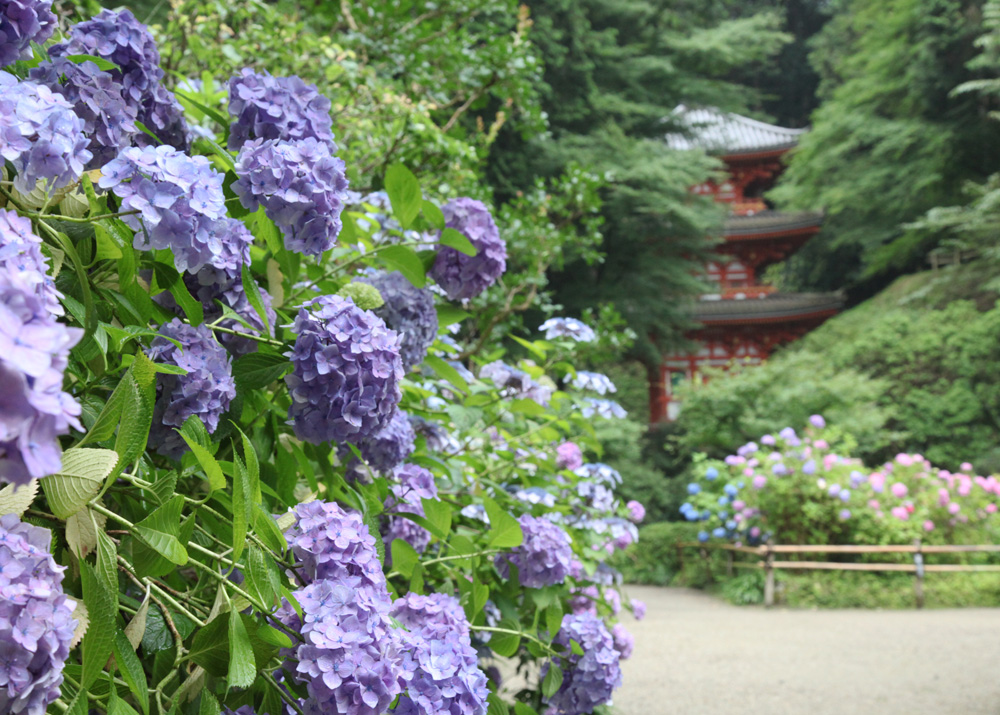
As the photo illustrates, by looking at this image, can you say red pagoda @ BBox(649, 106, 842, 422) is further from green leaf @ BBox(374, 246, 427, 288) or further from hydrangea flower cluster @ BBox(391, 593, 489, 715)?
hydrangea flower cluster @ BBox(391, 593, 489, 715)

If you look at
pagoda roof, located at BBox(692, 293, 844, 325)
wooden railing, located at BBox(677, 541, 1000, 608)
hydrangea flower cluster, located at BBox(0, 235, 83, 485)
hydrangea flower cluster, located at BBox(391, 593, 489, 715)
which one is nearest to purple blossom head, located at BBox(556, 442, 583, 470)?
hydrangea flower cluster, located at BBox(391, 593, 489, 715)

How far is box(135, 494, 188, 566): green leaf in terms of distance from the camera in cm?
65

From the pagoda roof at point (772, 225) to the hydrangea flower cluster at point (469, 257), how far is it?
48.3ft

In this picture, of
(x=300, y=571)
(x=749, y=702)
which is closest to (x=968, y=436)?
(x=749, y=702)

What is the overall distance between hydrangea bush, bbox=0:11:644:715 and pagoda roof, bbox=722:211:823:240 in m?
15.1

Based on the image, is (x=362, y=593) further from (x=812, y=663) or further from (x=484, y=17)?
(x=484, y=17)

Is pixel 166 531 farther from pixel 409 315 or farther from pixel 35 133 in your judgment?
pixel 409 315

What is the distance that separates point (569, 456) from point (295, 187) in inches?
53.5

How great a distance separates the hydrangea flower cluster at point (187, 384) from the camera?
80 cm

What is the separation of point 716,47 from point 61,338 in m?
10.5

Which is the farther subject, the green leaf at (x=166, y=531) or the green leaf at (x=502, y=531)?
the green leaf at (x=502, y=531)

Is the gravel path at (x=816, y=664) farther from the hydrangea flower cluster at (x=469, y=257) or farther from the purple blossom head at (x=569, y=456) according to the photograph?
the hydrangea flower cluster at (x=469, y=257)

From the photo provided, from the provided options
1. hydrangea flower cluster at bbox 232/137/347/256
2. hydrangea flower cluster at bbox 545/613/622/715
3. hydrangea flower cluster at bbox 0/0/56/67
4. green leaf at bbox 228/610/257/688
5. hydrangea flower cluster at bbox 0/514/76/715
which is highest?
hydrangea flower cluster at bbox 0/0/56/67

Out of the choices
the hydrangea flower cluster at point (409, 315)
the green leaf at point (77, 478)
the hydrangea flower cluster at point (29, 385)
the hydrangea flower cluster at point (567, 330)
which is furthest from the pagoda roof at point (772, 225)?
the hydrangea flower cluster at point (29, 385)
